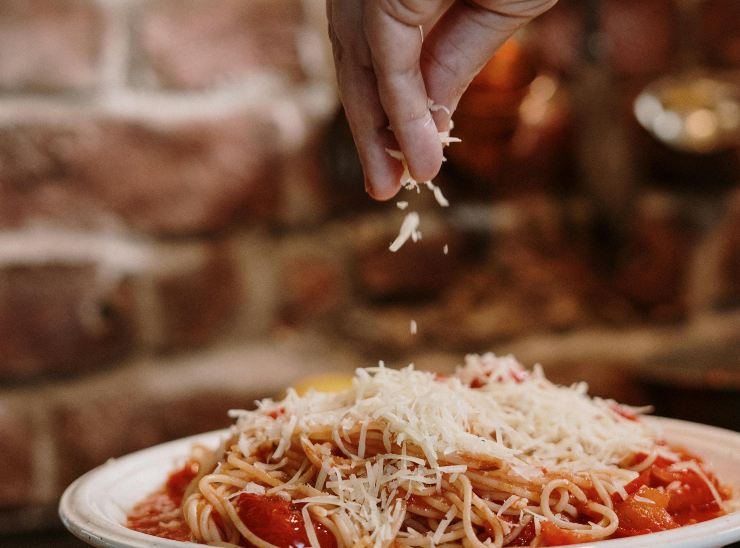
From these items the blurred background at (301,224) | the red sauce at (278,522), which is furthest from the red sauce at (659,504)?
the blurred background at (301,224)

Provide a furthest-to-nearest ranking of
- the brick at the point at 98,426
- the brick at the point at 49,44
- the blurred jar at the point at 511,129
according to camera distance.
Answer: the blurred jar at the point at 511,129 < the brick at the point at 98,426 < the brick at the point at 49,44

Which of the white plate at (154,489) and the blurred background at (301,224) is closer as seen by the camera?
the white plate at (154,489)

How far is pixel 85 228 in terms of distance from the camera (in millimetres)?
2234

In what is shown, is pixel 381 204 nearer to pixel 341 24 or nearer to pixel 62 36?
pixel 62 36

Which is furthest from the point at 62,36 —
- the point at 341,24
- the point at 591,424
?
the point at 591,424

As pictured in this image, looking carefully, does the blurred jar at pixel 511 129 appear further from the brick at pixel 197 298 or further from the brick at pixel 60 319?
the brick at pixel 60 319

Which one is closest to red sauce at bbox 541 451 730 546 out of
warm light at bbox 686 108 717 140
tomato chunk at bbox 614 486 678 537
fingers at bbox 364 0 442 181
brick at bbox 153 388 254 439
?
tomato chunk at bbox 614 486 678 537

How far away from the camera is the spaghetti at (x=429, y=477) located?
1.00 m

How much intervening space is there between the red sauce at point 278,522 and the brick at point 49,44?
144 centimetres

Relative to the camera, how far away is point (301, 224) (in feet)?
8.21

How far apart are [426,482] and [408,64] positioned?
1.41ft

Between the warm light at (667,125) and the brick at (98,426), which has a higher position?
the warm light at (667,125)

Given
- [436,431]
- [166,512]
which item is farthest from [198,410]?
[436,431]

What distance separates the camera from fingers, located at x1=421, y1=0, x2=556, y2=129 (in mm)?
1006
